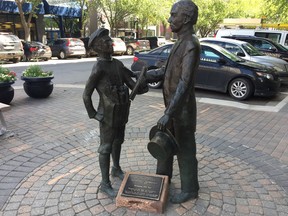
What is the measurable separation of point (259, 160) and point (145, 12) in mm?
24863

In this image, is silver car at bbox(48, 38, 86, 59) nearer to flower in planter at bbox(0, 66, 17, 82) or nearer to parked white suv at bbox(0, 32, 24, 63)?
parked white suv at bbox(0, 32, 24, 63)

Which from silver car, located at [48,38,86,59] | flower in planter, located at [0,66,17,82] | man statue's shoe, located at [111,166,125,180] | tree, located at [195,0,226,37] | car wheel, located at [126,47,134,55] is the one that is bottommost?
car wheel, located at [126,47,134,55]

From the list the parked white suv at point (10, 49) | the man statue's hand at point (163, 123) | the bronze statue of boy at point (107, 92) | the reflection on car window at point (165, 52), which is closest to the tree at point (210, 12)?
the parked white suv at point (10, 49)

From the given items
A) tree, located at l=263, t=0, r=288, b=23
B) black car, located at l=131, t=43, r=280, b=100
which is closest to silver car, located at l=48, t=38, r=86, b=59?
tree, located at l=263, t=0, r=288, b=23

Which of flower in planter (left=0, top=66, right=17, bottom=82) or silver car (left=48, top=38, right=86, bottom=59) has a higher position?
flower in planter (left=0, top=66, right=17, bottom=82)

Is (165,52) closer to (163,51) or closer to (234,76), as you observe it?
(163,51)

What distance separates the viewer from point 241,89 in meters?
8.60

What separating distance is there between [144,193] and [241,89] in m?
6.26

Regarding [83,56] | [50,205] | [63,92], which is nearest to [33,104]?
[63,92]

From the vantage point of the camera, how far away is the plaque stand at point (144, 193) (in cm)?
310

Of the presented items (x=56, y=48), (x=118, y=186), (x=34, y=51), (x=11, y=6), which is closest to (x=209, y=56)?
(x=118, y=186)

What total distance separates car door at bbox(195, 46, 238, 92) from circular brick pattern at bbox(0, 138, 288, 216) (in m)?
4.71

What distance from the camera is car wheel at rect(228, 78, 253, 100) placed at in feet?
27.9

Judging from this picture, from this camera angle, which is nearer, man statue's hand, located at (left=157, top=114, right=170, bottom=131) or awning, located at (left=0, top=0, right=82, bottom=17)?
man statue's hand, located at (left=157, top=114, right=170, bottom=131)
